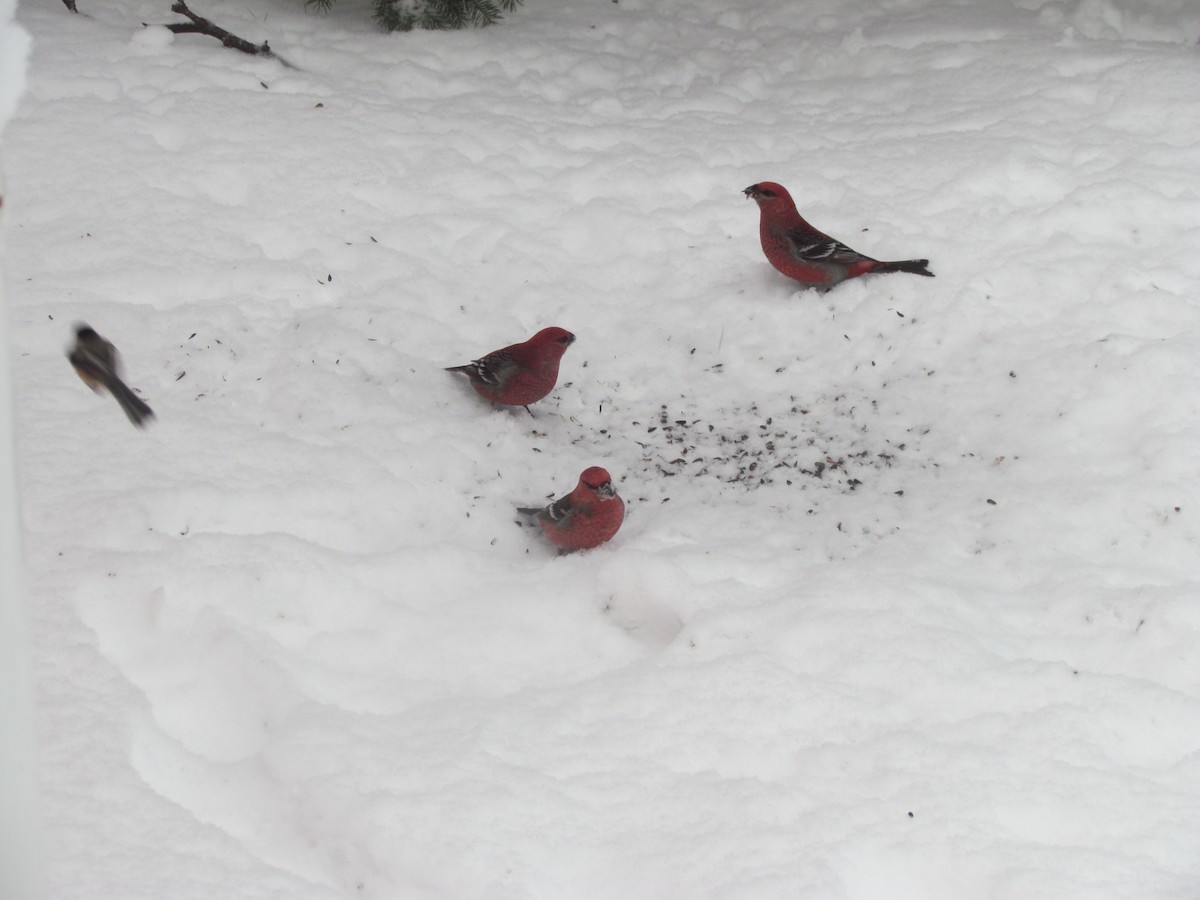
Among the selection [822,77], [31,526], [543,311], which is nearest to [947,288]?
[543,311]

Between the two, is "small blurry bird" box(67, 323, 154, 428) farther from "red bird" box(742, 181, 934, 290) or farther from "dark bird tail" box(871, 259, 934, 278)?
"dark bird tail" box(871, 259, 934, 278)

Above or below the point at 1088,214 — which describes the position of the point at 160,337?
below

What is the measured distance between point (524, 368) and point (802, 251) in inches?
56.9

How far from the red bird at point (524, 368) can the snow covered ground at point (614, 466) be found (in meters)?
0.16

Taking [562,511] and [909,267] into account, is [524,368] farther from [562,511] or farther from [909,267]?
[909,267]

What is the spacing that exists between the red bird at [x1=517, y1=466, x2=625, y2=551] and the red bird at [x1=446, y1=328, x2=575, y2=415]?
0.68 m

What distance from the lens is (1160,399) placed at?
156 inches

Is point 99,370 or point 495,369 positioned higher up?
point 99,370

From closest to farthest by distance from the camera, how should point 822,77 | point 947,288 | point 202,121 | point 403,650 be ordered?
point 403,650
point 947,288
point 202,121
point 822,77

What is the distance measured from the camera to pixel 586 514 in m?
Result: 3.50

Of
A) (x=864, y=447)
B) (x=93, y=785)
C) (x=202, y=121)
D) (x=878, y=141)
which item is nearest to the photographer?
(x=93, y=785)

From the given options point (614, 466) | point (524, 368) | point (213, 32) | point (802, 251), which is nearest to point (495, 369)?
point (524, 368)

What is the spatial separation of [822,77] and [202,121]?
3.68 metres

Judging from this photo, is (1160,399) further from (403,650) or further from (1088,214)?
(403,650)
